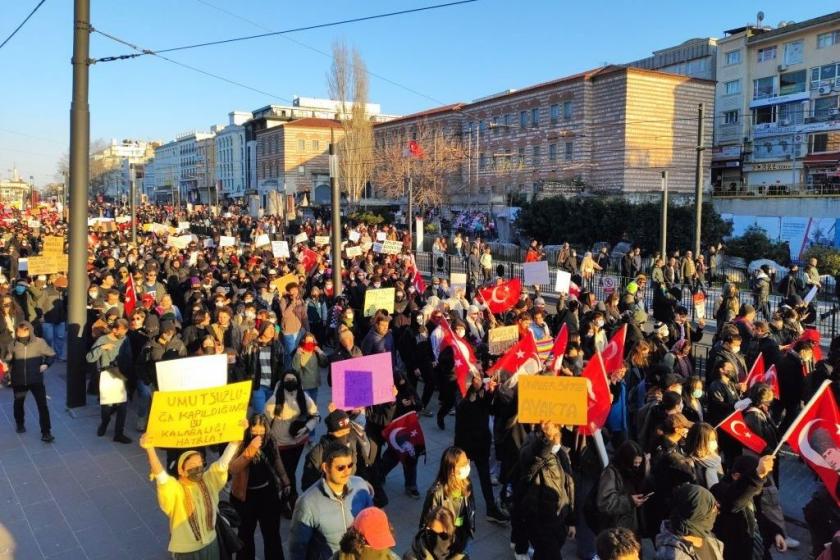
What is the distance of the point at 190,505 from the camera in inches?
170

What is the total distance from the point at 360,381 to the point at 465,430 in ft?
3.47

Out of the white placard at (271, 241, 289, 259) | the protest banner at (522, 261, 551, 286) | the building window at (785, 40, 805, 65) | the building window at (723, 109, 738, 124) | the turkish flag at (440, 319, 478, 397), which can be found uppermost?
the building window at (785, 40, 805, 65)

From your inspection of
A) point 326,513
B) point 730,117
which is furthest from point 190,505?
point 730,117

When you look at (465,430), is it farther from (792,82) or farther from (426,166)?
(792,82)

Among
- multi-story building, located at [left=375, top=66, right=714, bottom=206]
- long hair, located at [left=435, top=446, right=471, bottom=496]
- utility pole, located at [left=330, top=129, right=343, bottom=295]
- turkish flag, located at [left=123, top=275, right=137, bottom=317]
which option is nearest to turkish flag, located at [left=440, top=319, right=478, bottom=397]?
long hair, located at [left=435, top=446, right=471, bottom=496]

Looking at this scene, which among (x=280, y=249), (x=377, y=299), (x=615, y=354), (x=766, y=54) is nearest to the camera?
(x=615, y=354)

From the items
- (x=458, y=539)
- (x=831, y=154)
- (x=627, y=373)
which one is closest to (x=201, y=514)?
(x=458, y=539)

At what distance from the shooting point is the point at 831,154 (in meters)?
45.8

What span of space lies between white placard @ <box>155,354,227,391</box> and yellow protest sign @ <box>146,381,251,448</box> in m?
0.98

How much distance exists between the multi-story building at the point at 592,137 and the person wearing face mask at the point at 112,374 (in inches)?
1525

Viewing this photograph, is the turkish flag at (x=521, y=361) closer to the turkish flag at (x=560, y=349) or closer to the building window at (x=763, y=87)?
the turkish flag at (x=560, y=349)

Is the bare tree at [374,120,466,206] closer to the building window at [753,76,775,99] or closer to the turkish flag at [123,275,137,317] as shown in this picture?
the building window at [753,76,775,99]

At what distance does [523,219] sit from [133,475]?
31311 millimetres

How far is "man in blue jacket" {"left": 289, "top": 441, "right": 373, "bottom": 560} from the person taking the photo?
405 centimetres
